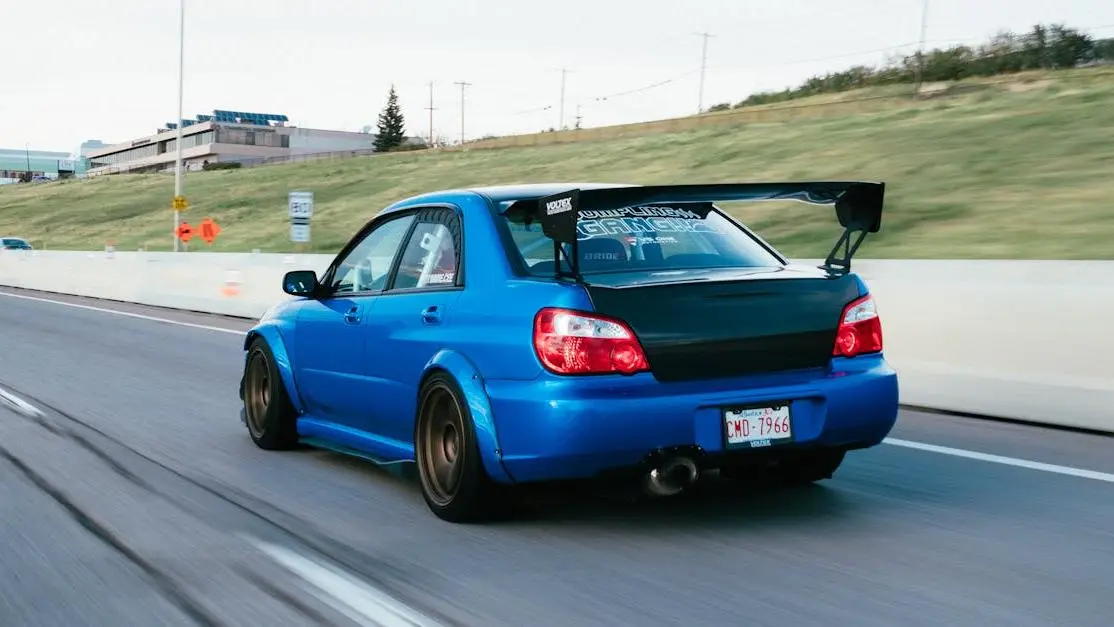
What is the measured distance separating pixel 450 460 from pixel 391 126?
519 ft

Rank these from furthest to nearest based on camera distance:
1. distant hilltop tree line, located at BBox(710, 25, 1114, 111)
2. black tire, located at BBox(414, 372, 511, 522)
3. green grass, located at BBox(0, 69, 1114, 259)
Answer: distant hilltop tree line, located at BBox(710, 25, 1114, 111), green grass, located at BBox(0, 69, 1114, 259), black tire, located at BBox(414, 372, 511, 522)

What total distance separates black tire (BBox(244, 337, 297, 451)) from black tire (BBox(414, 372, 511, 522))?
202cm

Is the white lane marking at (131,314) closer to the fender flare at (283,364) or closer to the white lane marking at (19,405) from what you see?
the white lane marking at (19,405)

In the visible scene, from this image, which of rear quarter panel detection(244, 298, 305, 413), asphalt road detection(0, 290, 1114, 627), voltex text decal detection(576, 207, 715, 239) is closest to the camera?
asphalt road detection(0, 290, 1114, 627)

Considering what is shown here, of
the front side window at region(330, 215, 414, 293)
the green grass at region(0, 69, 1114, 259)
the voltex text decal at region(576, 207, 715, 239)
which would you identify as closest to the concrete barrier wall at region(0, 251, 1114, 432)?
the voltex text decal at region(576, 207, 715, 239)

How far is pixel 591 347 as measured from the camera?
18.4 feet

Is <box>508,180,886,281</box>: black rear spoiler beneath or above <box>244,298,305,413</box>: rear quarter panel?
above

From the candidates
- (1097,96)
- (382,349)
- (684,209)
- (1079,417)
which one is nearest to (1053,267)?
(1079,417)

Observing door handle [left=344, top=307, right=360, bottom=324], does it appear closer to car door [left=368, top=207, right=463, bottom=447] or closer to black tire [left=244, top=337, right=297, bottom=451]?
car door [left=368, top=207, right=463, bottom=447]

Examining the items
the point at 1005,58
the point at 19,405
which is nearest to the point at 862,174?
the point at 19,405

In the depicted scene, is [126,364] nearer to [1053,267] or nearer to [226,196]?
[1053,267]

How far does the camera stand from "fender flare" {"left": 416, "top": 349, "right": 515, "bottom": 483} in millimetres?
5816

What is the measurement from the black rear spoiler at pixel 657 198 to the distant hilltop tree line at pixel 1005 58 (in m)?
57.0

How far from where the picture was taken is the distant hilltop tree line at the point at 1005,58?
6519cm
